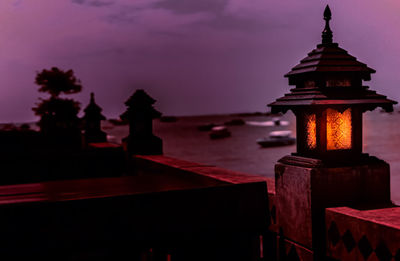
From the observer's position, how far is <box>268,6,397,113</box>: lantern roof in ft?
19.1

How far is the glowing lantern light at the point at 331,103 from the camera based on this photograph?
5.84 metres

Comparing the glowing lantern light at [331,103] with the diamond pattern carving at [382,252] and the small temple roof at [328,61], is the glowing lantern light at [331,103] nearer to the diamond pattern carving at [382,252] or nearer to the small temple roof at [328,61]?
the small temple roof at [328,61]

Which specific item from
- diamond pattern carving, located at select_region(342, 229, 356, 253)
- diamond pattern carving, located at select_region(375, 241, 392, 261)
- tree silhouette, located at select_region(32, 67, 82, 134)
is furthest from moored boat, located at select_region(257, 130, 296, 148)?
diamond pattern carving, located at select_region(375, 241, 392, 261)

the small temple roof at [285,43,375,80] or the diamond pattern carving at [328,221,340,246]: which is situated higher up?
the small temple roof at [285,43,375,80]

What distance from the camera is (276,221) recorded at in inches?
258

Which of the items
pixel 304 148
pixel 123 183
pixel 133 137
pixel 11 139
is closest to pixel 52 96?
pixel 11 139

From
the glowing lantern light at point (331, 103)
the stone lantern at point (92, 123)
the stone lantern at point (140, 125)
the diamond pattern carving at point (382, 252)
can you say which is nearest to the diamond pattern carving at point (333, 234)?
the diamond pattern carving at point (382, 252)

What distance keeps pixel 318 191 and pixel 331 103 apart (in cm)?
123

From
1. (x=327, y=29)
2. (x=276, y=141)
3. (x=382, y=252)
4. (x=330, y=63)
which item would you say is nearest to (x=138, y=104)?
(x=327, y=29)

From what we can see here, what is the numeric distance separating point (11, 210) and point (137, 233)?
1723mm

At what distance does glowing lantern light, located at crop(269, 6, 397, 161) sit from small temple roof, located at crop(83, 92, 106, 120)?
1634cm

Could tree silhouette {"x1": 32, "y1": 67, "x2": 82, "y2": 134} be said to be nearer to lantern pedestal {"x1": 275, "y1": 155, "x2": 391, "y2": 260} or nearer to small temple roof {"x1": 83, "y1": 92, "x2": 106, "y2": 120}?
small temple roof {"x1": 83, "y1": 92, "x2": 106, "y2": 120}

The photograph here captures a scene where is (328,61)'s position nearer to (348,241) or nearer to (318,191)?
(318,191)

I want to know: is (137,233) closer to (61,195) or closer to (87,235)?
(87,235)
